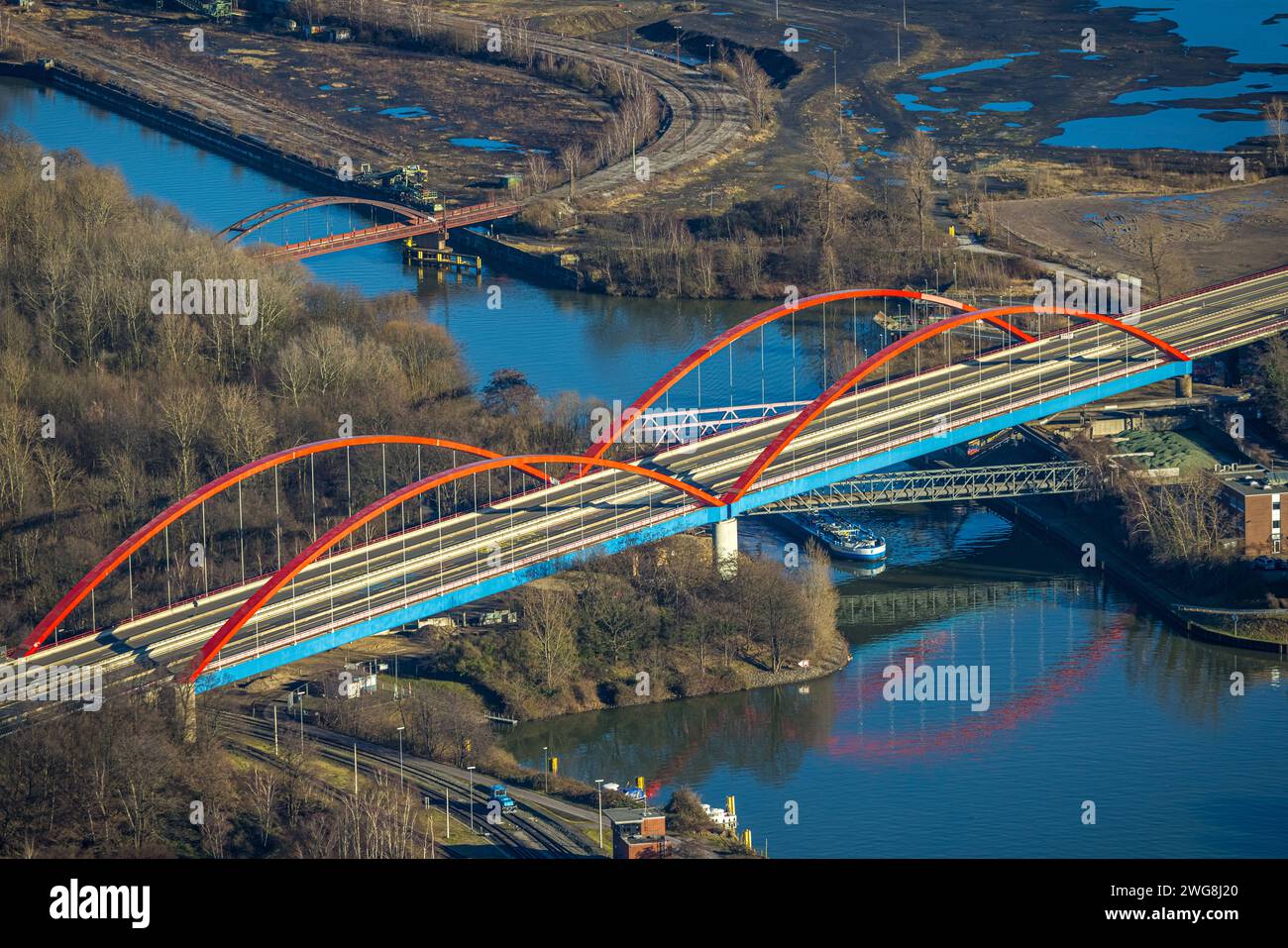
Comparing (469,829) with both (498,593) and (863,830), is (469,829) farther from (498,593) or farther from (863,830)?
(498,593)

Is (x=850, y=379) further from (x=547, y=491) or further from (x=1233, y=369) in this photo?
(x=1233, y=369)

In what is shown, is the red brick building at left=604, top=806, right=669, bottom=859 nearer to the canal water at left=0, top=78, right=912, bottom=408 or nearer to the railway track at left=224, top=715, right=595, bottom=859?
the railway track at left=224, top=715, right=595, bottom=859

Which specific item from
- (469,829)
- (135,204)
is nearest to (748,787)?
(469,829)

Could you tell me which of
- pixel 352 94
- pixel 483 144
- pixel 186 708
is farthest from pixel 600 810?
pixel 352 94

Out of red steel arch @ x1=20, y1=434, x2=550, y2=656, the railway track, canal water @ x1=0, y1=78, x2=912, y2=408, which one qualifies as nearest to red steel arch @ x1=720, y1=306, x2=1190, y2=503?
canal water @ x1=0, y1=78, x2=912, y2=408

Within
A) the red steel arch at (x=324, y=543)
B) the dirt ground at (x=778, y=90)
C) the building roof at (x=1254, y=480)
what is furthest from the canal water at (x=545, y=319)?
the red steel arch at (x=324, y=543)

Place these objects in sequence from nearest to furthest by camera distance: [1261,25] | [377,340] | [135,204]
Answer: [377,340]
[135,204]
[1261,25]
